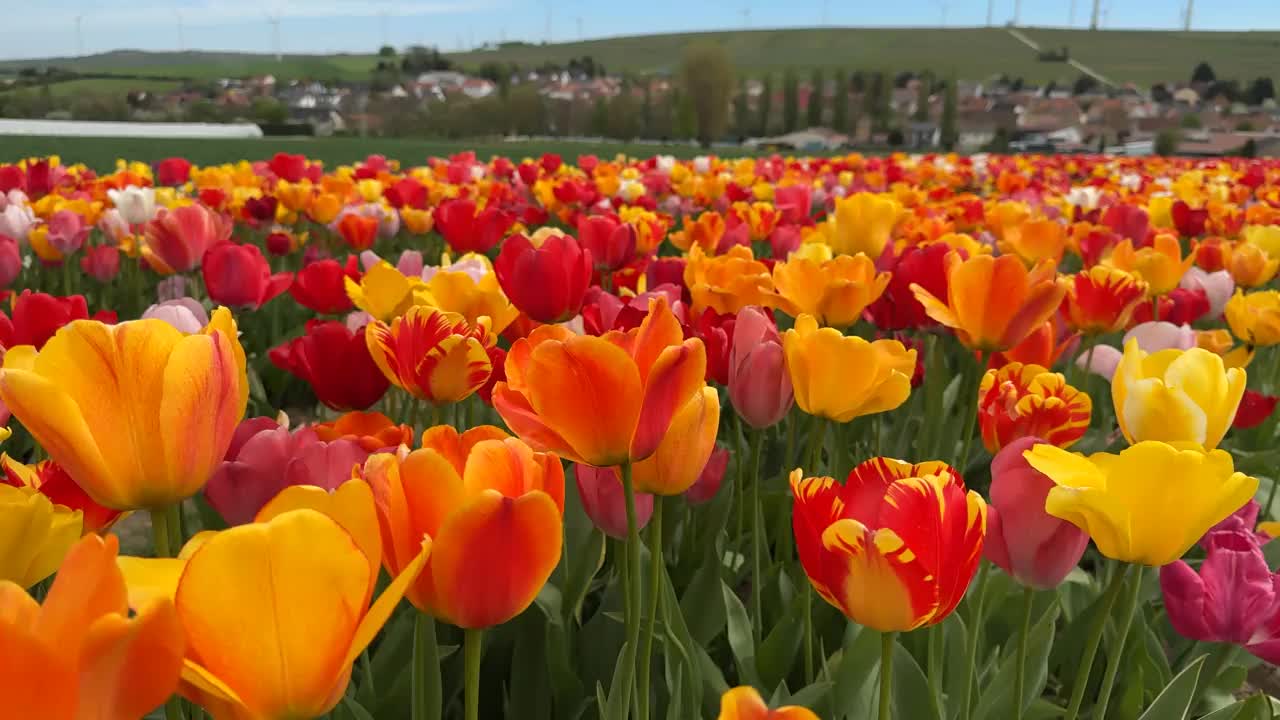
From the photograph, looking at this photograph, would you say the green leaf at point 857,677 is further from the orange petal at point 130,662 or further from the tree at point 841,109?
the tree at point 841,109

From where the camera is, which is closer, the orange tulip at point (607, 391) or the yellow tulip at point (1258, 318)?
the orange tulip at point (607, 391)

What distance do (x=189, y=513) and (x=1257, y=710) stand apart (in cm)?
206

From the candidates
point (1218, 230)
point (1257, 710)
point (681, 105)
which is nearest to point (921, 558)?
point (1257, 710)

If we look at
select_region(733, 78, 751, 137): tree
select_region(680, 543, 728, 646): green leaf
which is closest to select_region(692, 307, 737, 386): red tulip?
select_region(680, 543, 728, 646): green leaf

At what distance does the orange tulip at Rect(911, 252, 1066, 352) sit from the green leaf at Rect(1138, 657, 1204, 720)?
2.37ft

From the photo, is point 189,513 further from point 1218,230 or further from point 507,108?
point 507,108

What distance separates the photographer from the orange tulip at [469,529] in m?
0.88

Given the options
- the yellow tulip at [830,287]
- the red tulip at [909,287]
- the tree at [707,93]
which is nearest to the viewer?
the yellow tulip at [830,287]

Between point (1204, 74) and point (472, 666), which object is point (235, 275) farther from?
point (1204, 74)

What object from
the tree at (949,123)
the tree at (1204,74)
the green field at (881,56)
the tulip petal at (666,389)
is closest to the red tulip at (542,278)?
the tulip petal at (666,389)

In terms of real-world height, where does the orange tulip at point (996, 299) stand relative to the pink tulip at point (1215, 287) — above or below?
above

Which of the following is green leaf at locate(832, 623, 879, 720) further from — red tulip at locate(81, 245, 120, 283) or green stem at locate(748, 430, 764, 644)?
red tulip at locate(81, 245, 120, 283)

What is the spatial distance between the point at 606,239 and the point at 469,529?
96.6 inches

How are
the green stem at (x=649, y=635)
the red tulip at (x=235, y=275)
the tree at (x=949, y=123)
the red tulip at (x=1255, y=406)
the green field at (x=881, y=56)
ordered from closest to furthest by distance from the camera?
1. the green stem at (x=649, y=635)
2. the red tulip at (x=1255, y=406)
3. the red tulip at (x=235, y=275)
4. the tree at (x=949, y=123)
5. the green field at (x=881, y=56)
